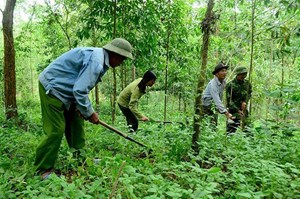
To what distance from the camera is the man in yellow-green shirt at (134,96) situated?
552cm

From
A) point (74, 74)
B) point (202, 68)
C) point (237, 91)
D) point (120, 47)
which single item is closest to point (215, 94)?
point (237, 91)

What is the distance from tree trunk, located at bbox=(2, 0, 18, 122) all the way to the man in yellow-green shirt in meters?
2.83

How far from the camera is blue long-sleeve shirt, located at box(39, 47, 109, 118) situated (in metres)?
3.36

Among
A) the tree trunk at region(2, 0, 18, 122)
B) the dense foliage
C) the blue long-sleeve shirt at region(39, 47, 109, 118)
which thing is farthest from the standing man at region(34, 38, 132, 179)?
the tree trunk at region(2, 0, 18, 122)

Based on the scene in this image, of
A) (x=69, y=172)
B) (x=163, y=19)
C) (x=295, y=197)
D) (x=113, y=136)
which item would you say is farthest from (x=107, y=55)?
(x=163, y=19)

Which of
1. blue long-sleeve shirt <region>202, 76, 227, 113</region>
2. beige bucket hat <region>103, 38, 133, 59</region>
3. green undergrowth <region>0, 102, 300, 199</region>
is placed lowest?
green undergrowth <region>0, 102, 300, 199</region>

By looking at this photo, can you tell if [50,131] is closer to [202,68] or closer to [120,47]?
[120,47]

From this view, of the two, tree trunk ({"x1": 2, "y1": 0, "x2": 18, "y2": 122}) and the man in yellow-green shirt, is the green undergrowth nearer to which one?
the man in yellow-green shirt

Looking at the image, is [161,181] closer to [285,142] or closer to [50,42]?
[285,142]

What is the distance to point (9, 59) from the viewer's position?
700cm

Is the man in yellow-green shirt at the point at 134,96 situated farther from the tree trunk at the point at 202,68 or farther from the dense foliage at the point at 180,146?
the tree trunk at the point at 202,68

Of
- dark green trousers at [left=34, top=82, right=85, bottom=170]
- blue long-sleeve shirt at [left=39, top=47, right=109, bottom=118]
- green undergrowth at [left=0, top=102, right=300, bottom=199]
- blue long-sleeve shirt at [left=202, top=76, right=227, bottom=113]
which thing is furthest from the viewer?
blue long-sleeve shirt at [left=202, top=76, right=227, bottom=113]

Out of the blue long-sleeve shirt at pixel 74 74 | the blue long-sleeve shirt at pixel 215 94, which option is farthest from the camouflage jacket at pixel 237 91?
the blue long-sleeve shirt at pixel 74 74

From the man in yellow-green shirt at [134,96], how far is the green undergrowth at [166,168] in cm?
42
